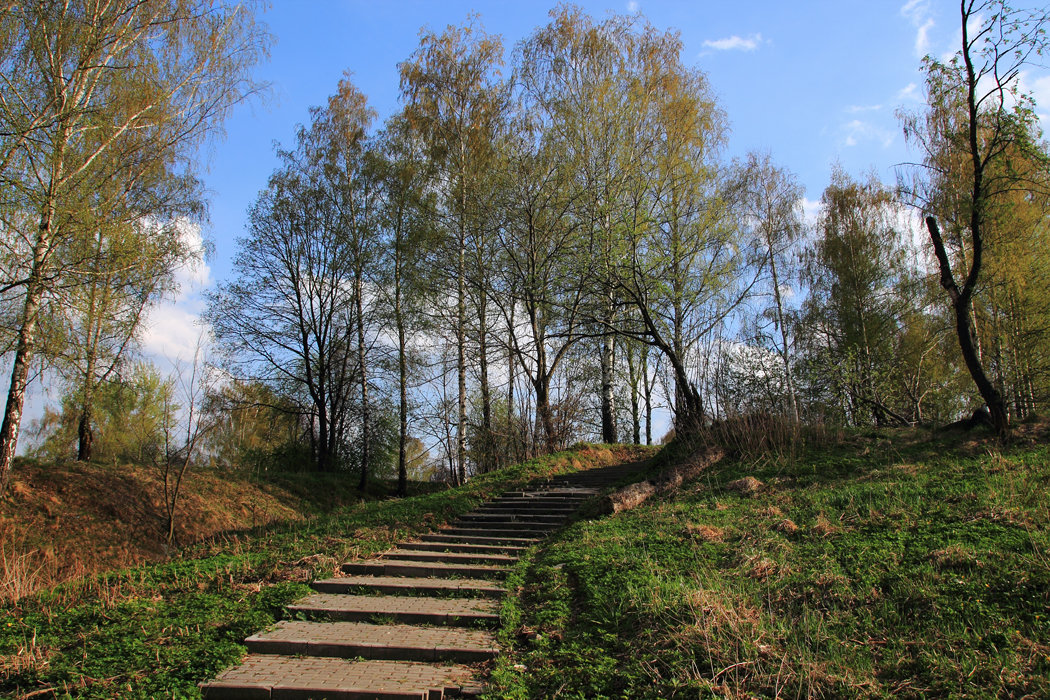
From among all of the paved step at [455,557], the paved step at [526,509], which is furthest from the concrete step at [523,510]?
the paved step at [455,557]

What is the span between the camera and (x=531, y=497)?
1220 cm

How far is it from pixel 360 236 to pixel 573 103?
9.55 metres

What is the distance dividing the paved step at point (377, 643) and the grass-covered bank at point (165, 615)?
0.29 m

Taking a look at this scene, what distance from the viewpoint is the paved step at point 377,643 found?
493 centimetres

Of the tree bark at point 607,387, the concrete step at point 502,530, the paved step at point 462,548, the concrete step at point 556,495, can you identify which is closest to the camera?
the paved step at point 462,548

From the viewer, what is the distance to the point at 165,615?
18.1 feet

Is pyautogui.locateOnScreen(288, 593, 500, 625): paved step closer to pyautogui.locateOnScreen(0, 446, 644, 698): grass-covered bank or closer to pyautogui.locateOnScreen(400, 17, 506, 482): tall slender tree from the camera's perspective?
pyautogui.locateOnScreen(0, 446, 644, 698): grass-covered bank

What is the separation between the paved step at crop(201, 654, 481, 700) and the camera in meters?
4.16

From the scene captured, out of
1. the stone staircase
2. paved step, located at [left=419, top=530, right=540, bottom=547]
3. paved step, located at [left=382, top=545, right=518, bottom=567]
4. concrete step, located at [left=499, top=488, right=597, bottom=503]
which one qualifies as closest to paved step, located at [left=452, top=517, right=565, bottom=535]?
paved step, located at [left=419, top=530, right=540, bottom=547]

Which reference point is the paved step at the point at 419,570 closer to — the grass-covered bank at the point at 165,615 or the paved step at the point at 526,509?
the grass-covered bank at the point at 165,615

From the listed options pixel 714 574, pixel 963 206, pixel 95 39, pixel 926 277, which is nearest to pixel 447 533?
pixel 714 574

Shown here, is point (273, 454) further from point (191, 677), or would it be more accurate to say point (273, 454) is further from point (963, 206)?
point (963, 206)

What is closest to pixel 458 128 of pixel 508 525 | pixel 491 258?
pixel 491 258

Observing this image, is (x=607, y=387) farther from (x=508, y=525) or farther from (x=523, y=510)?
(x=508, y=525)
